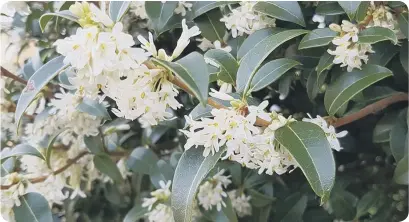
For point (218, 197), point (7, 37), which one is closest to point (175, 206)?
point (218, 197)

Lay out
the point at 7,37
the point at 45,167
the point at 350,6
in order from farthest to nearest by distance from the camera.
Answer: the point at 7,37, the point at 45,167, the point at 350,6

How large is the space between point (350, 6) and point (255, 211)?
1.46 ft

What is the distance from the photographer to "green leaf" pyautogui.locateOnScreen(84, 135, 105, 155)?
0.99 metres

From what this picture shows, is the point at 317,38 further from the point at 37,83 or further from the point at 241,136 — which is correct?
the point at 37,83

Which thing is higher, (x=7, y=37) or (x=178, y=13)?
(x=178, y=13)

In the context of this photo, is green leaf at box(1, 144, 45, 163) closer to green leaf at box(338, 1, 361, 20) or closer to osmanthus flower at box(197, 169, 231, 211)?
osmanthus flower at box(197, 169, 231, 211)

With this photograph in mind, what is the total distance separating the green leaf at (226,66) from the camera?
2.22ft

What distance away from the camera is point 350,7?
74 cm

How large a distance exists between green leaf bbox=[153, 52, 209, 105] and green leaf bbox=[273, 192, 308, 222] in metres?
0.45

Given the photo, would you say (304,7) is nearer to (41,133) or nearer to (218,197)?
(218,197)

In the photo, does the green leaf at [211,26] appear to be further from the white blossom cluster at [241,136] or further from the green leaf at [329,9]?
the white blossom cluster at [241,136]

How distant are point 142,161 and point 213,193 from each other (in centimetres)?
17

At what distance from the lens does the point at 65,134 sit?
999 millimetres

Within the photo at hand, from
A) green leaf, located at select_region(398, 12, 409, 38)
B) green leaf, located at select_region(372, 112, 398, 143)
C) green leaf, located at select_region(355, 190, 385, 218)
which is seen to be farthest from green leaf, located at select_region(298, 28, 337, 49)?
green leaf, located at select_region(355, 190, 385, 218)
